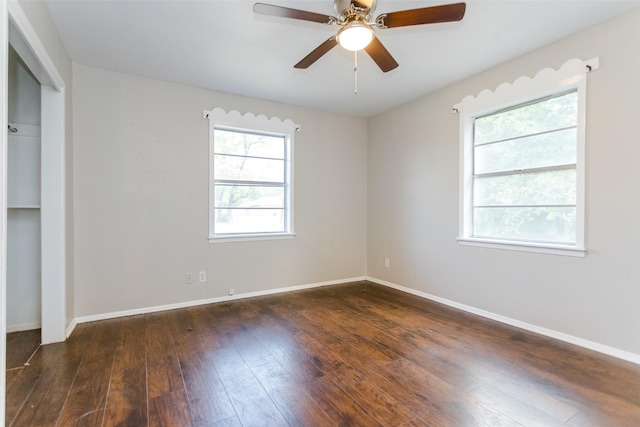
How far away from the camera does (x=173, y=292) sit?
136 inches

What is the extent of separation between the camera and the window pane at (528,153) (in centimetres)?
268

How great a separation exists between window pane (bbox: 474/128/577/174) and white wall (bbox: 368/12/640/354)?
0.65 feet

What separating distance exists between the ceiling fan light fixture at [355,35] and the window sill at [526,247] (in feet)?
7.79

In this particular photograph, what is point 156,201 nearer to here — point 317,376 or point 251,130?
point 251,130

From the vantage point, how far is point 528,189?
116 inches

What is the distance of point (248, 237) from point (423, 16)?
3.02 metres

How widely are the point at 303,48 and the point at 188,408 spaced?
286cm

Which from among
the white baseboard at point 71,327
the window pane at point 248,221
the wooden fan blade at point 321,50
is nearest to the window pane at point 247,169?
the window pane at point 248,221

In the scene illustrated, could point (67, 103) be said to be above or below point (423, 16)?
below

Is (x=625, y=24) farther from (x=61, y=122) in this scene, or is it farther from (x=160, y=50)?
(x=61, y=122)

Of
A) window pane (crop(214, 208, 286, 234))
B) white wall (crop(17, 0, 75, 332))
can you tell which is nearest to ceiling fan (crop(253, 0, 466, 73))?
white wall (crop(17, 0, 75, 332))

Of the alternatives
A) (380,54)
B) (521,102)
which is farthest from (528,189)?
(380,54)

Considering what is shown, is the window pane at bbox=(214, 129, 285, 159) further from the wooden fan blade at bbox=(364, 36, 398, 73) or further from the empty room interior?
the wooden fan blade at bbox=(364, 36, 398, 73)

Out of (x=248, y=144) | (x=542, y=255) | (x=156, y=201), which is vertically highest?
(x=248, y=144)
